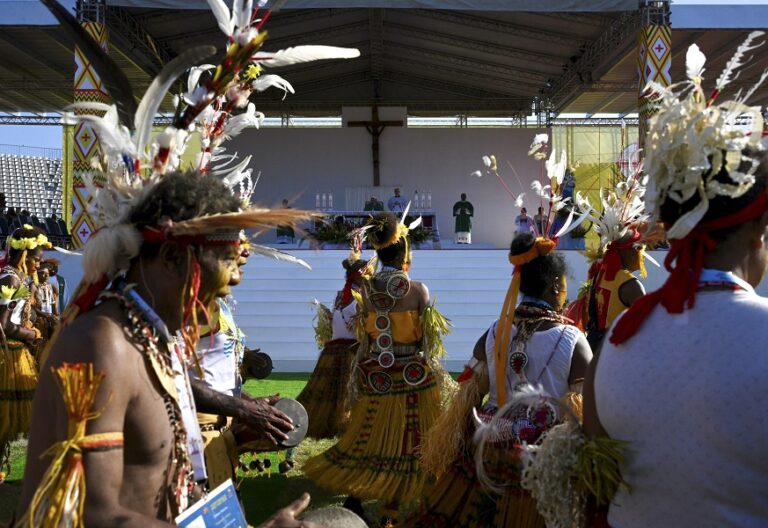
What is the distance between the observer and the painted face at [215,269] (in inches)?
83.8

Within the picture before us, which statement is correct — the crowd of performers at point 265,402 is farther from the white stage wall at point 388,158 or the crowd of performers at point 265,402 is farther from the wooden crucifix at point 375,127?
the white stage wall at point 388,158

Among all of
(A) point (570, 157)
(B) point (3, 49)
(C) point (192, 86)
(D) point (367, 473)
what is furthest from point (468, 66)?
(C) point (192, 86)

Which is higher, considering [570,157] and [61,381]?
[570,157]

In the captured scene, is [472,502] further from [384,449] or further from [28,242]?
[28,242]

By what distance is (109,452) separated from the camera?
5.89ft

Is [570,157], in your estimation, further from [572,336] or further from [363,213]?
[572,336]

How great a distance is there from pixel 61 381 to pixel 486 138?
2552 cm

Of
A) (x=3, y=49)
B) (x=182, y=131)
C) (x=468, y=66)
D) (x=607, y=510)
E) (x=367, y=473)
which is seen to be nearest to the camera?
(x=607, y=510)

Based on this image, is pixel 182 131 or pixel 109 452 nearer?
pixel 109 452

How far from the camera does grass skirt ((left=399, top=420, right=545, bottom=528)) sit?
3.57 meters

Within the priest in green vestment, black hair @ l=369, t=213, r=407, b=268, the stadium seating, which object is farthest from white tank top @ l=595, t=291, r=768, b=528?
the stadium seating

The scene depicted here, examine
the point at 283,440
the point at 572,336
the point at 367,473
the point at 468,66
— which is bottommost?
the point at 367,473

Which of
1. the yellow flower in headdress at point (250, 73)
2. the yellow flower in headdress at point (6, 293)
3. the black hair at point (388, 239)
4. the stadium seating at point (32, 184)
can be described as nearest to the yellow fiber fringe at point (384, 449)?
the black hair at point (388, 239)

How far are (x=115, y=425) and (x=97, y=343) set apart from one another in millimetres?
193
